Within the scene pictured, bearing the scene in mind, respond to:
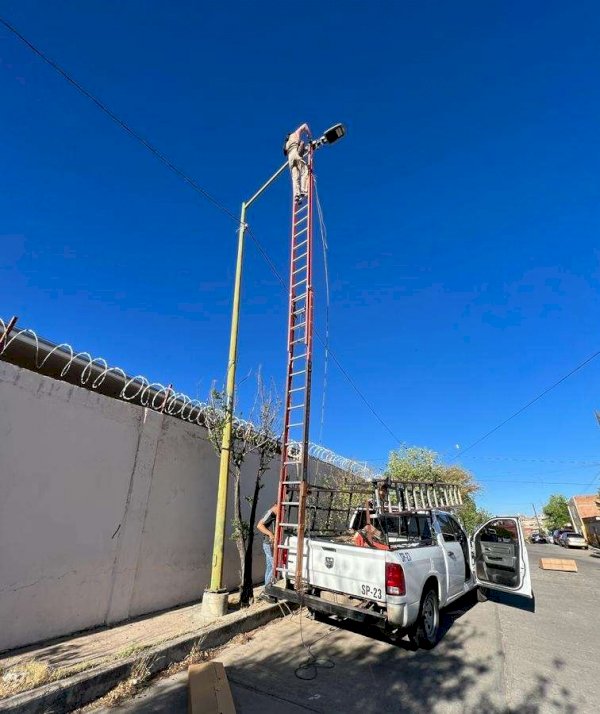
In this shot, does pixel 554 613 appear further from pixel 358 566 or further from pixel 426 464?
pixel 426 464

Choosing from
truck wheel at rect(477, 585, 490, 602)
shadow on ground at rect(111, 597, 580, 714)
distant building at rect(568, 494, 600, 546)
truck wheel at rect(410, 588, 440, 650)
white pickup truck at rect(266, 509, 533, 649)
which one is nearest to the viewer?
shadow on ground at rect(111, 597, 580, 714)

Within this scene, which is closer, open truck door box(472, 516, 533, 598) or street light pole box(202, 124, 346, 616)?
street light pole box(202, 124, 346, 616)

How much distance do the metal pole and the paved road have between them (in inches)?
45.8

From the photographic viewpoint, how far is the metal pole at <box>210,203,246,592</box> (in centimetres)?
628

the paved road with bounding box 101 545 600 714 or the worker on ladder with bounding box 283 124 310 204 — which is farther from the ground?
the worker on ladder with bounding box 283 124 310 204

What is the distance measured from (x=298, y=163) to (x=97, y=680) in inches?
328

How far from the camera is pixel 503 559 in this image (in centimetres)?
798

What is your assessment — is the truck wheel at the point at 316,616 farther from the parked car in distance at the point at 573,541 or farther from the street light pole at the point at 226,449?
the parked car in distance at the point at 573,541

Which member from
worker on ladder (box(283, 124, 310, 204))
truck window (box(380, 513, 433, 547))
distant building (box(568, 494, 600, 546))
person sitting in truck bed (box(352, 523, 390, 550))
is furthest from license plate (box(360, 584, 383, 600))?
distant building (box(568, 494, 600, 546))

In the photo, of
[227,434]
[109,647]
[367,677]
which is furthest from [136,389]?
[367,677]

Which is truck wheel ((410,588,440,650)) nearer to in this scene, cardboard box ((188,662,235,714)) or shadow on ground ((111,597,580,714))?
shadow on ground ((111,597,580,714))

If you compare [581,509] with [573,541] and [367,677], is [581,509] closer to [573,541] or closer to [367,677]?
[573,541]

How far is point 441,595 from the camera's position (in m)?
6.14

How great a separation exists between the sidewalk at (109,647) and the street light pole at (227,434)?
28 centimetres
